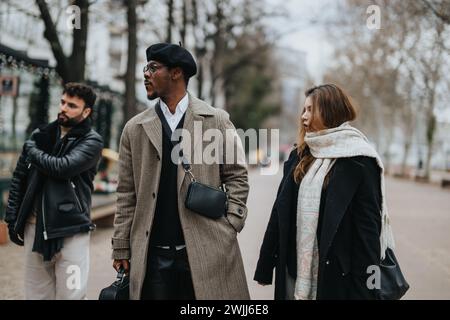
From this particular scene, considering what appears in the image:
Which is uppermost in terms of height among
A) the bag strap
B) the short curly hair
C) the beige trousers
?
the short curly hair

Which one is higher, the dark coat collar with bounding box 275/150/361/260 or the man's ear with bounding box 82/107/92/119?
the man's ear with bounding box 82/107/92/119

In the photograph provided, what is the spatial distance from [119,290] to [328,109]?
1515 millimetres

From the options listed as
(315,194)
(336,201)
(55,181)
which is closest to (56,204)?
(55,181)

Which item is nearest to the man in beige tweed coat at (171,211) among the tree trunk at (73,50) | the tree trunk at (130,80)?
the tree trunk at (73,50)

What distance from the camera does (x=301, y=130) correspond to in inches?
126

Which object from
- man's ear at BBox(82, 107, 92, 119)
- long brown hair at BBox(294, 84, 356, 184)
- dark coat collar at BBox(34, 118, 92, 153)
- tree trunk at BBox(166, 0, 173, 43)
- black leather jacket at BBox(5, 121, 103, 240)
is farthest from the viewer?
tree trunk at BBox(166, 0, 173, 43)

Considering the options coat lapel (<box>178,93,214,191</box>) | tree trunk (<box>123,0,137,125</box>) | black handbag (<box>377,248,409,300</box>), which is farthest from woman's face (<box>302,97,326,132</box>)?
tree trunk (<box>123,0,137,125</box>)

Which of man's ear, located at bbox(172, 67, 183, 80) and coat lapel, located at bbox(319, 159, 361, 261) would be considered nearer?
coat lapel, located at bbox(319, 159, 361, 261)

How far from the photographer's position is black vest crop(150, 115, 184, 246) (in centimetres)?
299

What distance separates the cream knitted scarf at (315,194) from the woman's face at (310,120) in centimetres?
7

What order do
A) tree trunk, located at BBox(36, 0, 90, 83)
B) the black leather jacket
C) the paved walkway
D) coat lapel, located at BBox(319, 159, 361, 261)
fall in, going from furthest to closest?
tree trunk, located at BBox(36, 0, 90, 83) < the paved walkway < the black leather jacket < coat lapel, located at BBox(319, 159, 361, 261)

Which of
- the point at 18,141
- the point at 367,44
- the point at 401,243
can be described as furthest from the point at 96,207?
the point at 367,44

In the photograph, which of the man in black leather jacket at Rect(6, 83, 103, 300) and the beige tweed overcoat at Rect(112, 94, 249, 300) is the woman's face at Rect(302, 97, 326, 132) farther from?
the man in black leather jacket at Rect(6, 83, 103, 300)
